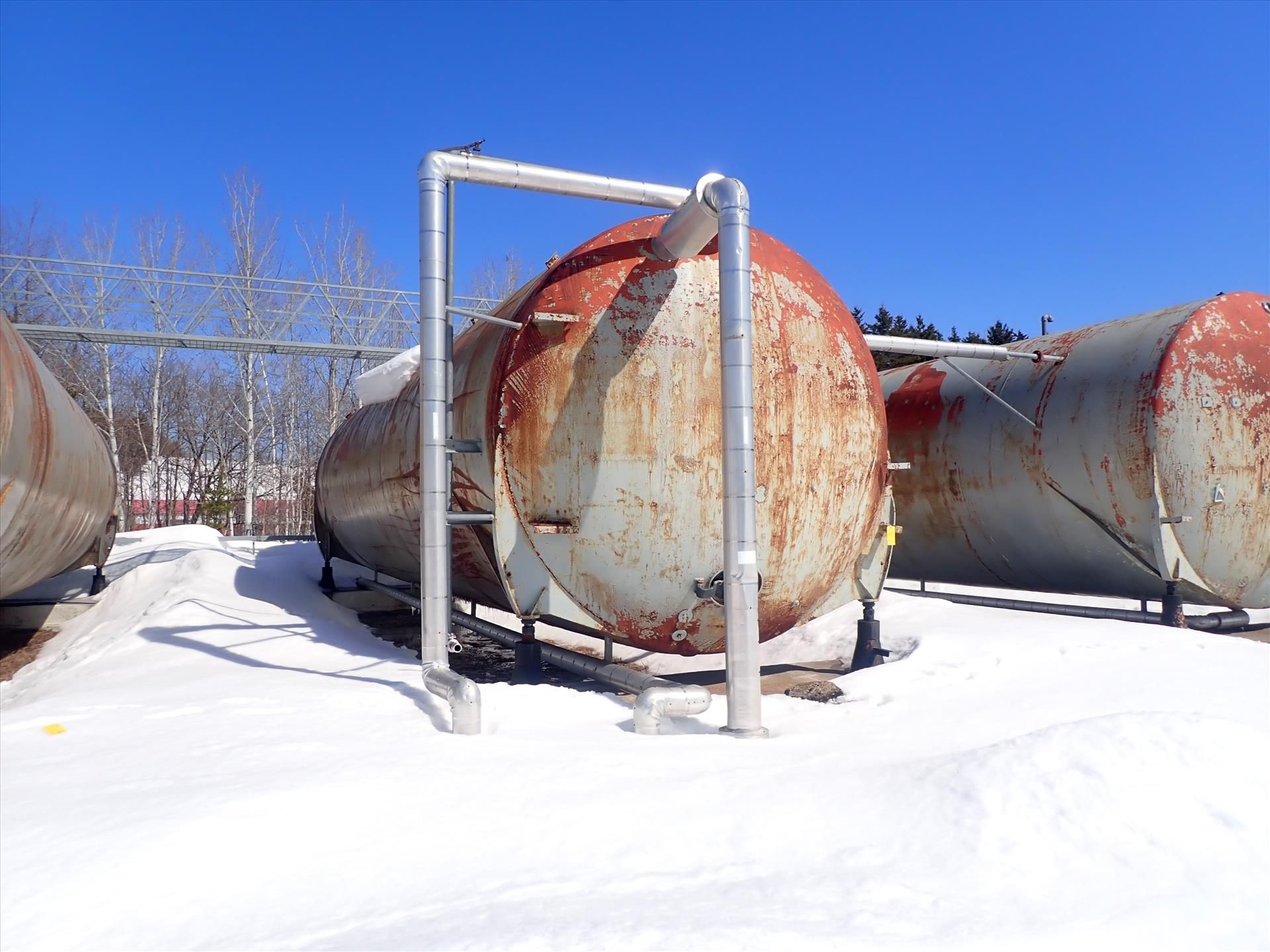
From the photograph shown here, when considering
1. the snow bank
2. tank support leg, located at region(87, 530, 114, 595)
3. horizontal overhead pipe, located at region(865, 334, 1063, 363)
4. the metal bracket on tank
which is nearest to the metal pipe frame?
the metal bracket on tank

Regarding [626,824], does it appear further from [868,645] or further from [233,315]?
[233,315]

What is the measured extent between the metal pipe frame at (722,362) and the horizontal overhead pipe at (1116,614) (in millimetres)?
4536

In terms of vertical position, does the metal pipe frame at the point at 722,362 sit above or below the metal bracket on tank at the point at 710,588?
above

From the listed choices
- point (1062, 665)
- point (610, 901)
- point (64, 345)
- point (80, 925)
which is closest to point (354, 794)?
point (80, 925)

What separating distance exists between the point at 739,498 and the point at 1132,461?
4.43 meters

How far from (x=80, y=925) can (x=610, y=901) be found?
1.42 metres

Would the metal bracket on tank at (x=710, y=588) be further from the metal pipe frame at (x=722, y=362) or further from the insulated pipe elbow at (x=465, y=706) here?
the insulated pipe elbow at (x=465, y=706)

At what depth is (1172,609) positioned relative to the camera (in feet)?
24.7

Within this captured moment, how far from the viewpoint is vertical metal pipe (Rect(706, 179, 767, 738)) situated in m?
4.71

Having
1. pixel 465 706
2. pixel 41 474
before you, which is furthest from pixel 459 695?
pixel 41 474

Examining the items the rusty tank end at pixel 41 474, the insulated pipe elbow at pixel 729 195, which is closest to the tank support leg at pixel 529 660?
the insulated pipe elbow at pixel 729 195

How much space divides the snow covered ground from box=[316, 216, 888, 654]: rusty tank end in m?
0.73

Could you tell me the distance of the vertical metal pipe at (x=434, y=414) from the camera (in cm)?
A: 577

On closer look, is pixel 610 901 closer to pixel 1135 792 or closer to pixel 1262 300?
pixel 1135 792
